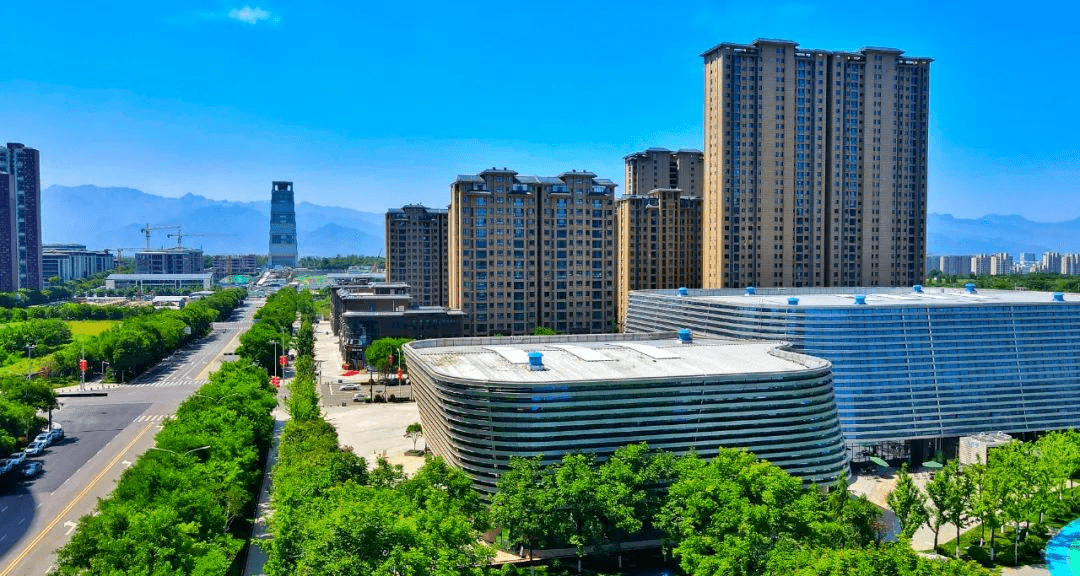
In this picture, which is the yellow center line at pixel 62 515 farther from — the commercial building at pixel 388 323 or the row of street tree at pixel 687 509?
the commercial building at pixel 388 323

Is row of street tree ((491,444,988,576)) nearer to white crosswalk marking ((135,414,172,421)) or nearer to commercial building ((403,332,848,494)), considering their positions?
commercial building ((403,332,848,494))

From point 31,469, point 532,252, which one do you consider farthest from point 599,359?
point 532,252

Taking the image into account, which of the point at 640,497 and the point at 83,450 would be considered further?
the point at 83,450

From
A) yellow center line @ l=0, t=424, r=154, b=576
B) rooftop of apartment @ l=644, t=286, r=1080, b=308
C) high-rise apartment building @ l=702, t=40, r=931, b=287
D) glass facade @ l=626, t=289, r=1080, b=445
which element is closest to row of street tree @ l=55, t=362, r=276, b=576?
yellow center line @ l=0, t=424, r=154, b=576

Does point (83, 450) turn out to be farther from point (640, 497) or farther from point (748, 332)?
point (748, 332)

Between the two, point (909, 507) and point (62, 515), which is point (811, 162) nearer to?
point (909, 507)

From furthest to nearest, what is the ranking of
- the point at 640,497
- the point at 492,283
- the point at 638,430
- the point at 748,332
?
the point at 492,283, the point at 748,332, the point at 638,430, the point at 640,497

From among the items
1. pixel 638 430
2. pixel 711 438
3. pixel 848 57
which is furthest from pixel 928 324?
pixel 848 57
